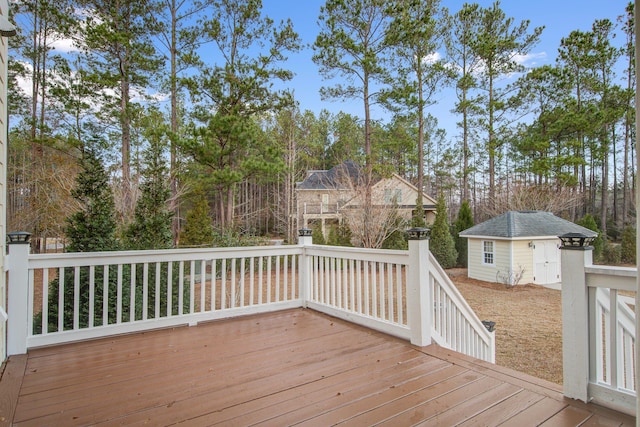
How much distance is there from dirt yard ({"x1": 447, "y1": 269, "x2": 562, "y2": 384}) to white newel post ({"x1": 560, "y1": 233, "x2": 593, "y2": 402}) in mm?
3334

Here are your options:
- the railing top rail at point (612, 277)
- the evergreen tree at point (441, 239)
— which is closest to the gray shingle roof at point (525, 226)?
the evergreen tree at point (441, 239)

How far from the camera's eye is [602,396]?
2061 mm

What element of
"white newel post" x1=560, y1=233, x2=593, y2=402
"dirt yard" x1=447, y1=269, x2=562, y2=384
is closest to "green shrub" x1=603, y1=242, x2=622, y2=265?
"dirt yard" x1=447, y1=269, x2=562, y2=384

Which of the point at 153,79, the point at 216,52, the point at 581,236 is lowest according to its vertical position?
the point at 581,236

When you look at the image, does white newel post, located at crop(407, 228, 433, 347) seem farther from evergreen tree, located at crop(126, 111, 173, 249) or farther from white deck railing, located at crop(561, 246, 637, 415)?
evergreen tree, located at crop(126, 111, 173, 249)

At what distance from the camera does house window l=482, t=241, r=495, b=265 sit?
11977 millimetres

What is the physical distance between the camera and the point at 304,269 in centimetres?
454

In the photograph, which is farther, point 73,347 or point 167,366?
point 73,347

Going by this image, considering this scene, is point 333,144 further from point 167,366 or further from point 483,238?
point 167,366

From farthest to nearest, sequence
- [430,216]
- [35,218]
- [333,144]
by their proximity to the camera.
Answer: [333,144] → [430,216] → [35,218]

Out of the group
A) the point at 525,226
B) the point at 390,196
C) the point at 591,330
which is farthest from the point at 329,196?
the point at 591,330

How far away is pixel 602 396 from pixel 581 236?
93 cm

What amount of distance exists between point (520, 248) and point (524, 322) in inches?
180

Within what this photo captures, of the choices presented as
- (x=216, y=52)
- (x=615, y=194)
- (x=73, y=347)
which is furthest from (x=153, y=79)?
(x=615, y=194)
